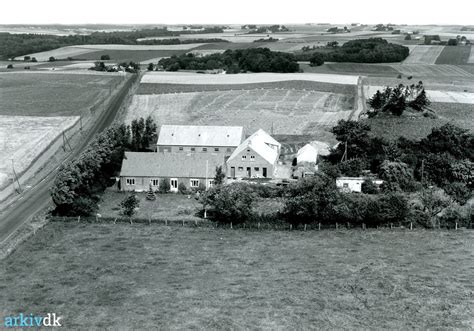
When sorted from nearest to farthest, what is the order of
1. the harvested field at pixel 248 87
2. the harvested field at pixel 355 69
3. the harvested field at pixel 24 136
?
the harvested field at pixel 24 136
the harvested field at pixel 248 87
the harvested field at pixel 355 69

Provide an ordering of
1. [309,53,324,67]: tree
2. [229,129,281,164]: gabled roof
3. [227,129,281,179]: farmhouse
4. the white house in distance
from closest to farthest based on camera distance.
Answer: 1. [227,129,281,179]: farmhouse
2. [229,129,281,164]: gabled roof
3. the white house in distance
4. [309,53,324,67]: tree

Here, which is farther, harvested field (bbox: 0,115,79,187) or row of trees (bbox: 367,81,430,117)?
row of trees (bbox: 367,81,430,117)

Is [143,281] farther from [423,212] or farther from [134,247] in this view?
[423,212]

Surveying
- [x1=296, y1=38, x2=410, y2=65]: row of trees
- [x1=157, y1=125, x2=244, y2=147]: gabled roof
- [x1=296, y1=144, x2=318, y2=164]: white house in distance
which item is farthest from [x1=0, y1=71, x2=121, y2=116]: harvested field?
[x1=296, y1=38, x2=410, y2=65]: row of trees

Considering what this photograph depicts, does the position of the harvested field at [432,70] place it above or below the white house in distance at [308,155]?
above

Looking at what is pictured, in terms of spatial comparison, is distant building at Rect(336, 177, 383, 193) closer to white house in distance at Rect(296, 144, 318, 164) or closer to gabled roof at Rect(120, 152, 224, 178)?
white house in distance at Rect(296, 144, 318, 164)

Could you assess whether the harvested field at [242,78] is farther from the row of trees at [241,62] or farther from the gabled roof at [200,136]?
the gabled roof at [200,136]

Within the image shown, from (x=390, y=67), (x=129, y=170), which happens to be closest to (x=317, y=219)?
(x=129, y=170)

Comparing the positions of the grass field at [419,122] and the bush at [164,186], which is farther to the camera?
the grass field at [419,122]

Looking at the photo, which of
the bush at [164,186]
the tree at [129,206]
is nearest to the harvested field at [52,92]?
the bush at [164,186]
